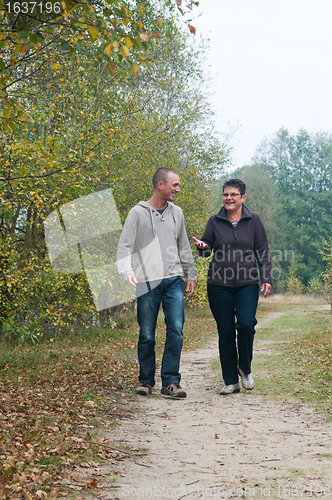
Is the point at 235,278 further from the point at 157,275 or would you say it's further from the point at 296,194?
the point at 296,194

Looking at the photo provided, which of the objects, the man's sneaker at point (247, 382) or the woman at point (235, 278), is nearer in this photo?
the woman at point (235, 278)

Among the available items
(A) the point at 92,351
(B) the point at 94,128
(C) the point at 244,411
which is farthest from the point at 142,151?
(C) the point at 244,411

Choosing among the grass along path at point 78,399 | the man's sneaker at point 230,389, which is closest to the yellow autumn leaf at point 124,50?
the grass along path at point 78,399

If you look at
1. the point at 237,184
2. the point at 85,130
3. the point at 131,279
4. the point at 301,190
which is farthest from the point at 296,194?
the point at 131,279

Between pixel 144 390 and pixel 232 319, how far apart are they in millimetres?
1342

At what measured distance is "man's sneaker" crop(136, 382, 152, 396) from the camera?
578 centimetres

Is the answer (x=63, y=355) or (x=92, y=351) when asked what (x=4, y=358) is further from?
(x=92, y=351)

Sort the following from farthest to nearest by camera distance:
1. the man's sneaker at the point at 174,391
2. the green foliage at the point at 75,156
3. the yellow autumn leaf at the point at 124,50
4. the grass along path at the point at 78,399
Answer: the green foliage at the point at 75,156, the man's sneaker at the point at 174,391, the yellow autumn leaf at the point at 124,50, the grass along path at the point at 78,399

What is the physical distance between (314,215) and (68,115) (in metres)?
61.9

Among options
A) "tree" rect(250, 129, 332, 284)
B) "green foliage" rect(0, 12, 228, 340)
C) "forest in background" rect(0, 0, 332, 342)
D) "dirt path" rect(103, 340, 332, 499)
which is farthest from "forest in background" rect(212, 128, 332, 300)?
"dirt path" rect(103, 340, 332, 499)

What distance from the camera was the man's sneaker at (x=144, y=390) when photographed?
5.78 meters

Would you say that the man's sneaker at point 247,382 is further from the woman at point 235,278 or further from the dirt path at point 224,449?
the dirt path at point 224,449

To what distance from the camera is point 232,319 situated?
586cm

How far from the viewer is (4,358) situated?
8438 mm
